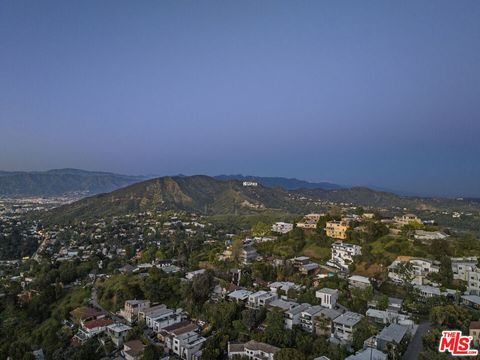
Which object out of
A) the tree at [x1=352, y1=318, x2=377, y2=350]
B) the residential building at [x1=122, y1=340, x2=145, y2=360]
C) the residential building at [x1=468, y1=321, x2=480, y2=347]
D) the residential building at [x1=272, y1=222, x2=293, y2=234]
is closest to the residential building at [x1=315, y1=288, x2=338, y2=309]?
the tree at [x1=352, y1=318, x2=377, y2=350]

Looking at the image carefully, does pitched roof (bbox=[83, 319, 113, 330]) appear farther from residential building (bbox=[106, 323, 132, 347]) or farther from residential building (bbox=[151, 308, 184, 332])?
residential building (bbox=[151, 308, 184, 332])

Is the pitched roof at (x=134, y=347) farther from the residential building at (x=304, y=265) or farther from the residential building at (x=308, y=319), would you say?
the residential building at (x=304, y=265)

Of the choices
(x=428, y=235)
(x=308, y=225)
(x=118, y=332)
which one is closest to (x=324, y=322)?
(x=118, y=332)

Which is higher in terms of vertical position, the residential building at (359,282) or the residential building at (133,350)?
the residential building at (359,282)

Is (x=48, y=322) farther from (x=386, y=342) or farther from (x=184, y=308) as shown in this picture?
(x=386, y=342)

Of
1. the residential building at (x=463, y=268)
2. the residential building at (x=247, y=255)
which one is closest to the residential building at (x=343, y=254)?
the residential building at (x=247, y=255)

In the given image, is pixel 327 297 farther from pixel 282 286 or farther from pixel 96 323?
pixel 96 323
